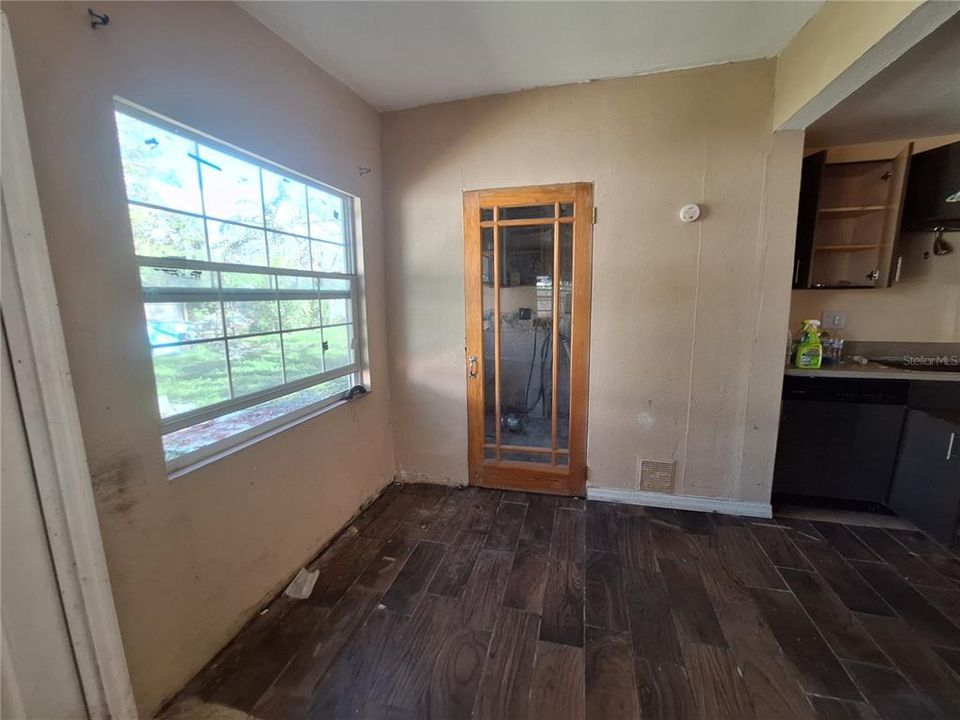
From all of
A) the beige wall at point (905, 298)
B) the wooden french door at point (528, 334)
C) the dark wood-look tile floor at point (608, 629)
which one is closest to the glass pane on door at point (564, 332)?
the wooden french door at point (528, 334)

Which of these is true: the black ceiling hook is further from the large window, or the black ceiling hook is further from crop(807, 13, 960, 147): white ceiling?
crop(807, 13, 960, 147): white ceiling

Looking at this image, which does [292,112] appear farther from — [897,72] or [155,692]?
[897,72]

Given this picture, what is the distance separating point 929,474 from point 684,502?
1.19 metres

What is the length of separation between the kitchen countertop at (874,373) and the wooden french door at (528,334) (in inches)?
49.8

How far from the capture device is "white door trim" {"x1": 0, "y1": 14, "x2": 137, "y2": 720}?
2.89 ft

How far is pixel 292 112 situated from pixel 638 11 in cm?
159

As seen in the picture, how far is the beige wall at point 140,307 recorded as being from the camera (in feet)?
3.28

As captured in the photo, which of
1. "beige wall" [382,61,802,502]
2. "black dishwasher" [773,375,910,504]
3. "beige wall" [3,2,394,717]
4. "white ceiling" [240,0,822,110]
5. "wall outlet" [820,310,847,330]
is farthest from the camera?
"wall outlet" [820,310,847,330]

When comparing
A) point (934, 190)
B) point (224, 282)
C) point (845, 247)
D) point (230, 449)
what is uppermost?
point (934, 190)

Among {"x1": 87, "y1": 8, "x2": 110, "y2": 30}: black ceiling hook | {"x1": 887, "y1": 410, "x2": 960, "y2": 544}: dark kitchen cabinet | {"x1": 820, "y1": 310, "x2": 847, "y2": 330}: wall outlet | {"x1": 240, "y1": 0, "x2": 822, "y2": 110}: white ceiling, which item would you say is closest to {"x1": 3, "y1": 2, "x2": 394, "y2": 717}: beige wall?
{"x1": 87, "y1": 8, "x2": 110, "y2": 30}: black ceiling hook

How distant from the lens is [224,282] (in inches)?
59.4

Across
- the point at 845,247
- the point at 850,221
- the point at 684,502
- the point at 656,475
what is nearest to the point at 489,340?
the point at 656,475

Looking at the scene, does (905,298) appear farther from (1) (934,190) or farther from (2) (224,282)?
(2) (224,282)

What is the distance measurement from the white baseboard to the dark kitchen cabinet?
0.67m
